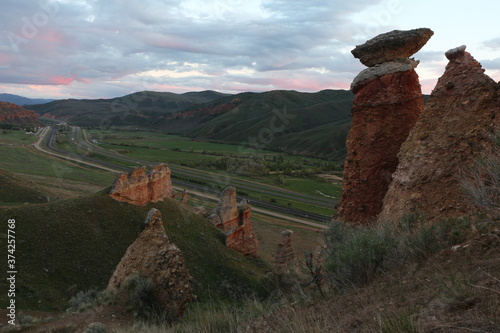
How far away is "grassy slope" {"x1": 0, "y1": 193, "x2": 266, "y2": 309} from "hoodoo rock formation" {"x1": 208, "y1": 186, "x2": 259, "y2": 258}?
2.34 m

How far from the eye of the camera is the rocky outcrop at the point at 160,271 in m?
10.5

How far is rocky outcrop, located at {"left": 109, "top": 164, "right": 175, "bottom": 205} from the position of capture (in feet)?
84.6

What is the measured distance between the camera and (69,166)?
7419 cm

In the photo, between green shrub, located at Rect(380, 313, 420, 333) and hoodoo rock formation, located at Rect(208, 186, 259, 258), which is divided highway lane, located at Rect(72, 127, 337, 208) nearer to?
hoodoo rock formation, located at Rect(208, 186, 259, 258)

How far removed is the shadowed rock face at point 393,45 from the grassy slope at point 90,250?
14085mm

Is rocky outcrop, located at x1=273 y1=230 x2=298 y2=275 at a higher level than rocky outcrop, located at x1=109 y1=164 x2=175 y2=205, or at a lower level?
lower

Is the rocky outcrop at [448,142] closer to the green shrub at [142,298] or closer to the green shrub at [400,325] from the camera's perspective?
the green shrub at [400,325]

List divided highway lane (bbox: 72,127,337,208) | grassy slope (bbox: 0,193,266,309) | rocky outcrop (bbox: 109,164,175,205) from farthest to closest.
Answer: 1. divided highway lane (bbox: 72,127,337,208)
2. rocky outcrop (bbox: 109,164,175,205)
3. grassy slope (bbox: 0,193,266,309)

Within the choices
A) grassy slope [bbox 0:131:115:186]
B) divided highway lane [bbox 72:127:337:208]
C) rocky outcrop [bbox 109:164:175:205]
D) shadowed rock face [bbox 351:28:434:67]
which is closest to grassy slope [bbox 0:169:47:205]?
rocky outcrop [bbox 109:164:175:205]

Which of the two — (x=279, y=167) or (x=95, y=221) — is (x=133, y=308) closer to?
(x=95, y=221)

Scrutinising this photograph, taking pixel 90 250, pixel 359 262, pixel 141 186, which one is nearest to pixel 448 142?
pixel 359 262

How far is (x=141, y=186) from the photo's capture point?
89.1 ft

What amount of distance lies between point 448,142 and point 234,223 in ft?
84.2

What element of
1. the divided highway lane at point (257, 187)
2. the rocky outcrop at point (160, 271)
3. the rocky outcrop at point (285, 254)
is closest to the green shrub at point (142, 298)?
the rocky outcrop at point (160, 271)
